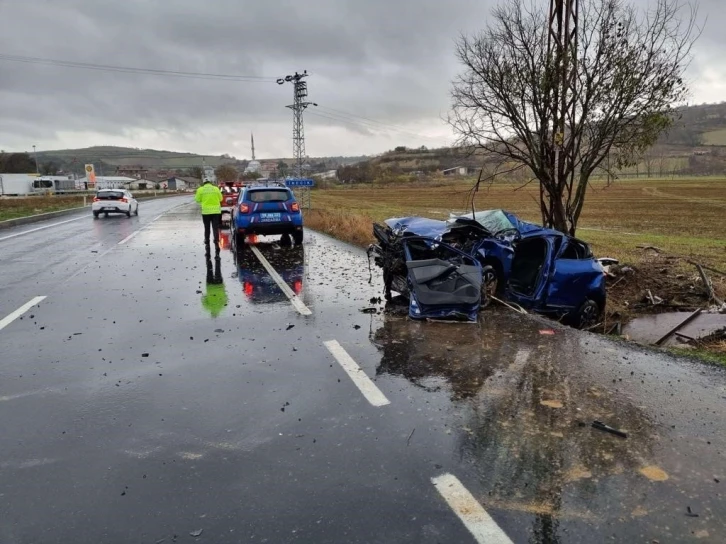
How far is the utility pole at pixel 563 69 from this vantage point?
10164 mm

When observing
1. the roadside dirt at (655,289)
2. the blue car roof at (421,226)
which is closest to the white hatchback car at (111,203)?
the blue car roof at (421,226)

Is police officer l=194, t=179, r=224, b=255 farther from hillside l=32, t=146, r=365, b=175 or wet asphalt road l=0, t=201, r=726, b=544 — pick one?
hillside l=32, t=146, r=365, b=175

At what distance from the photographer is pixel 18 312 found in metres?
7.34

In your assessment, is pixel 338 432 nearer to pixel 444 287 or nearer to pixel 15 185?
pixel 444 287

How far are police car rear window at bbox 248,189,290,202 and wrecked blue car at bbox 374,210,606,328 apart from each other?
21.3ft

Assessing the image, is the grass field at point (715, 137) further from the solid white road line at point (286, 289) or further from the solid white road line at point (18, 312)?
the solid white road line at point (18, 312)

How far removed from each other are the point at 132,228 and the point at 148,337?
52.5 ft

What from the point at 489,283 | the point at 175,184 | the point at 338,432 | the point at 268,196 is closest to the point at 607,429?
the point at 338,432

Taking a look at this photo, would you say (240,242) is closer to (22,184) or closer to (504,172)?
(504,172)

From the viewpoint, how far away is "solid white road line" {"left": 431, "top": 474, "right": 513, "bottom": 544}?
272 centimetres

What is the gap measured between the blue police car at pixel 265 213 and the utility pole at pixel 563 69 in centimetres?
717

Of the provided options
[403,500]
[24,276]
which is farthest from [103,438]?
[24,276]

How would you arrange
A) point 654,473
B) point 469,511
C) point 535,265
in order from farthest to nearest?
point 535,265
point 654,473
point 469,511

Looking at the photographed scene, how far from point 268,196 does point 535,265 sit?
26.8ft
